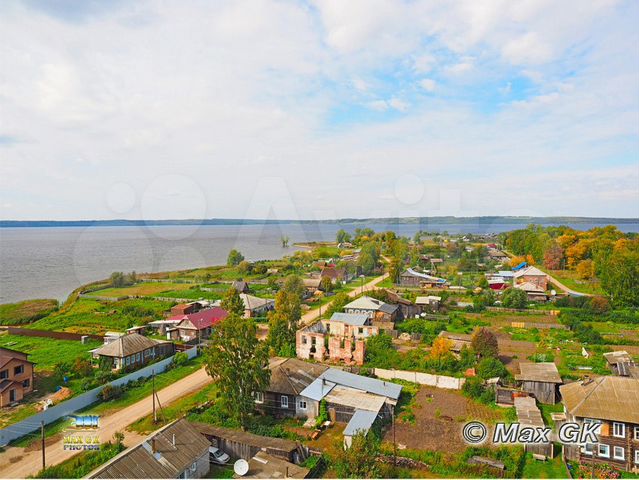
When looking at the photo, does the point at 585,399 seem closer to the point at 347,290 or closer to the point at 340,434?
the point at 340,434

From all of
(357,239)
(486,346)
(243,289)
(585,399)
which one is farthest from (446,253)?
(585,399)

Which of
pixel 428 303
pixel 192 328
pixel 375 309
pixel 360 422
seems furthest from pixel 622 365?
pixel 192 328

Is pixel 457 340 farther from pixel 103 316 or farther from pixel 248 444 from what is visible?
pixel 103 316

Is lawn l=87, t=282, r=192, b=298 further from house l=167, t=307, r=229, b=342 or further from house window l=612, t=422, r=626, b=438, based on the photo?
house window l=612, t=422, r=626, b=438

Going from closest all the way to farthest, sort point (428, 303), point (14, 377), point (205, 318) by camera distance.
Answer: point (14, 377), point (205, 318), point (428, 303)

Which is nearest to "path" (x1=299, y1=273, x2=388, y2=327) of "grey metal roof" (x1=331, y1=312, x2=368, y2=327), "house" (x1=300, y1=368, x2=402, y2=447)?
"grey metal roof" (x1=331, y1=312, x2=368, y2=327)
